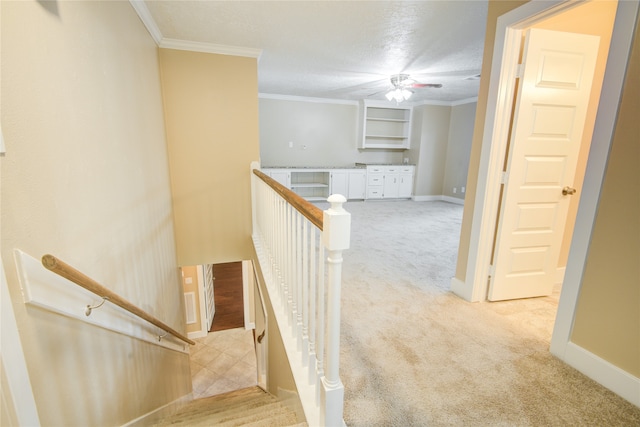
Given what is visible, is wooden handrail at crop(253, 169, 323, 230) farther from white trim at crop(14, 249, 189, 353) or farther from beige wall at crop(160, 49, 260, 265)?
beige wall at crop(160, 49, 260, 265)

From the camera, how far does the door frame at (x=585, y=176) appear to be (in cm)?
135

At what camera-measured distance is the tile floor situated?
423 cm

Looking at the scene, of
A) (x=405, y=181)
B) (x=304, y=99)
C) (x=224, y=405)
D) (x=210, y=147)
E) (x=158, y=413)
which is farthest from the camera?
(x=405, y=181)

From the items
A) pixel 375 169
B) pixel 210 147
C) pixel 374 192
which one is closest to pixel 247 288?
pixel 210 147

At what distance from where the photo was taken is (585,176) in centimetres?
149

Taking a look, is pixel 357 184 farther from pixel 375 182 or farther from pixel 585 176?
pixel 585 176

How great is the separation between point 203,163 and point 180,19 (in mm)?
1407

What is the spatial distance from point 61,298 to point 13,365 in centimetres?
30

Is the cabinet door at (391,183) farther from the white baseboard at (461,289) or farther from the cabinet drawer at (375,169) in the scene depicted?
the white baseboard at (461,289)

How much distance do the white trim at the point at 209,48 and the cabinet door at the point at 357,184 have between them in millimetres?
3905

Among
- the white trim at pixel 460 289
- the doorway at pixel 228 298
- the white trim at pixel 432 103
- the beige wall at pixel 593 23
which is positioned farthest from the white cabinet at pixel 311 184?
the beige wall at pixel 593 23

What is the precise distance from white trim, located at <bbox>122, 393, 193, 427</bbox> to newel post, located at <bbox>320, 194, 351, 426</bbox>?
4.44 ft

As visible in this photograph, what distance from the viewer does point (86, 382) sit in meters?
1.27

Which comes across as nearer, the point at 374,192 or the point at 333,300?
the point at 333,300
